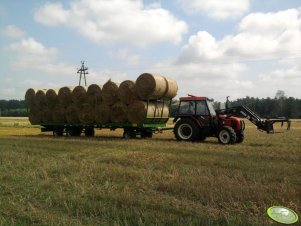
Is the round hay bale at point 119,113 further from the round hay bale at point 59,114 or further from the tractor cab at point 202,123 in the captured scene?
the round hay bale at point 59,114

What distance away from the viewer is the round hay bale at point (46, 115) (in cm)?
2331

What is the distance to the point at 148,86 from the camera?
61.4 ft

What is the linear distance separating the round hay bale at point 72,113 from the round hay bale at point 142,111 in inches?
146

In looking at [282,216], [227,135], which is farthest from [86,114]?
[282,216]

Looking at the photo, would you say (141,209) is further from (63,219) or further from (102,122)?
(102,122)

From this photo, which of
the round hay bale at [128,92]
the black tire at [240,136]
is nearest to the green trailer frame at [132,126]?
the round hay bale at [128,92]

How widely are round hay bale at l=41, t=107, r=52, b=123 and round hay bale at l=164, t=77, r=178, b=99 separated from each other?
7.00 metres

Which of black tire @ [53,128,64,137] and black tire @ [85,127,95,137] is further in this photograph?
black tire @ [53,128,64,137]

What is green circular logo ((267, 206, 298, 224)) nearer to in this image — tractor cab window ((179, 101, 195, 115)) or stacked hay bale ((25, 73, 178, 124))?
tractor cab window ((179, 101, 195, 115))

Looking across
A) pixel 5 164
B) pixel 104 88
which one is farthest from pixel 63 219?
pixel 104 88

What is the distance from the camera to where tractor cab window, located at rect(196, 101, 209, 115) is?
696 inches

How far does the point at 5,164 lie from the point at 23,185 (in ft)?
9.31

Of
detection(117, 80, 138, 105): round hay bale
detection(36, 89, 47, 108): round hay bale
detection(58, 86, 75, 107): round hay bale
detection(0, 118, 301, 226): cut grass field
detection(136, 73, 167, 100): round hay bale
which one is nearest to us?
detection(0, 118, 301, 226): cut grass field

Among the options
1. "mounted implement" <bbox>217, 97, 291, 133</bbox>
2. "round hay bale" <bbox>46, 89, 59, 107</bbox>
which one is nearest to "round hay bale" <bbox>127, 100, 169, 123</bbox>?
"mounted implement" <bbox>217, 97, 291, 133</bbox>
